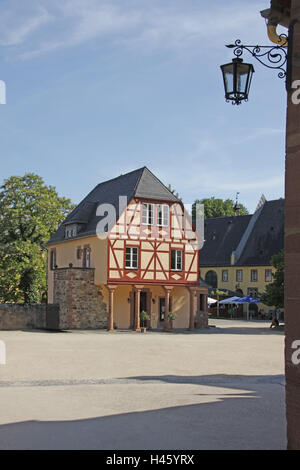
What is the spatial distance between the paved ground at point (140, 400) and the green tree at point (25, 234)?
22037 millimetres

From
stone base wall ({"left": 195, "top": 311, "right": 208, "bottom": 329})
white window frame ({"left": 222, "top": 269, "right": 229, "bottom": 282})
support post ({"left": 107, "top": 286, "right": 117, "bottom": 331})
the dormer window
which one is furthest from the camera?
white window frame ({"left": 222, "top": 269, "right": 229, "bottom": 282})

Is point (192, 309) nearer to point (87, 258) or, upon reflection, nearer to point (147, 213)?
point (147, 213)

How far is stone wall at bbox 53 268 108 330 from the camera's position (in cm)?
3741

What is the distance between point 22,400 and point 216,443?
4.72 m

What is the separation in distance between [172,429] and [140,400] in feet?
9.43

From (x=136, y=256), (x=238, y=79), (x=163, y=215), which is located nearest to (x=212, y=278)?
(x=163, y=215)

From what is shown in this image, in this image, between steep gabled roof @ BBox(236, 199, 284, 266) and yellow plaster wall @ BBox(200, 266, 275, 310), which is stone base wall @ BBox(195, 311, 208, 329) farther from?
steep gabled roof @ BBox(236, 199, 284, 266)

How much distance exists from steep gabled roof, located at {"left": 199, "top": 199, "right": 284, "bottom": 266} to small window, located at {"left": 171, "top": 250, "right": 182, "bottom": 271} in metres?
24.2

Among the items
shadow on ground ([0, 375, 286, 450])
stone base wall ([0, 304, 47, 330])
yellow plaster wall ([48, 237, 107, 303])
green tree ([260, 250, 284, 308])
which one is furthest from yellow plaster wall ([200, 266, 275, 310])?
shadow on ground ([0, 375, 286, 450])

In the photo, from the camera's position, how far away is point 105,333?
3544cm

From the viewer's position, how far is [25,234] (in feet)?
153

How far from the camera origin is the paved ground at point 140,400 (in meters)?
8.17

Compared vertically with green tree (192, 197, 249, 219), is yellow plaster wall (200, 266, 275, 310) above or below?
below

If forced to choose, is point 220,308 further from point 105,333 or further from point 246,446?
point 246,446
